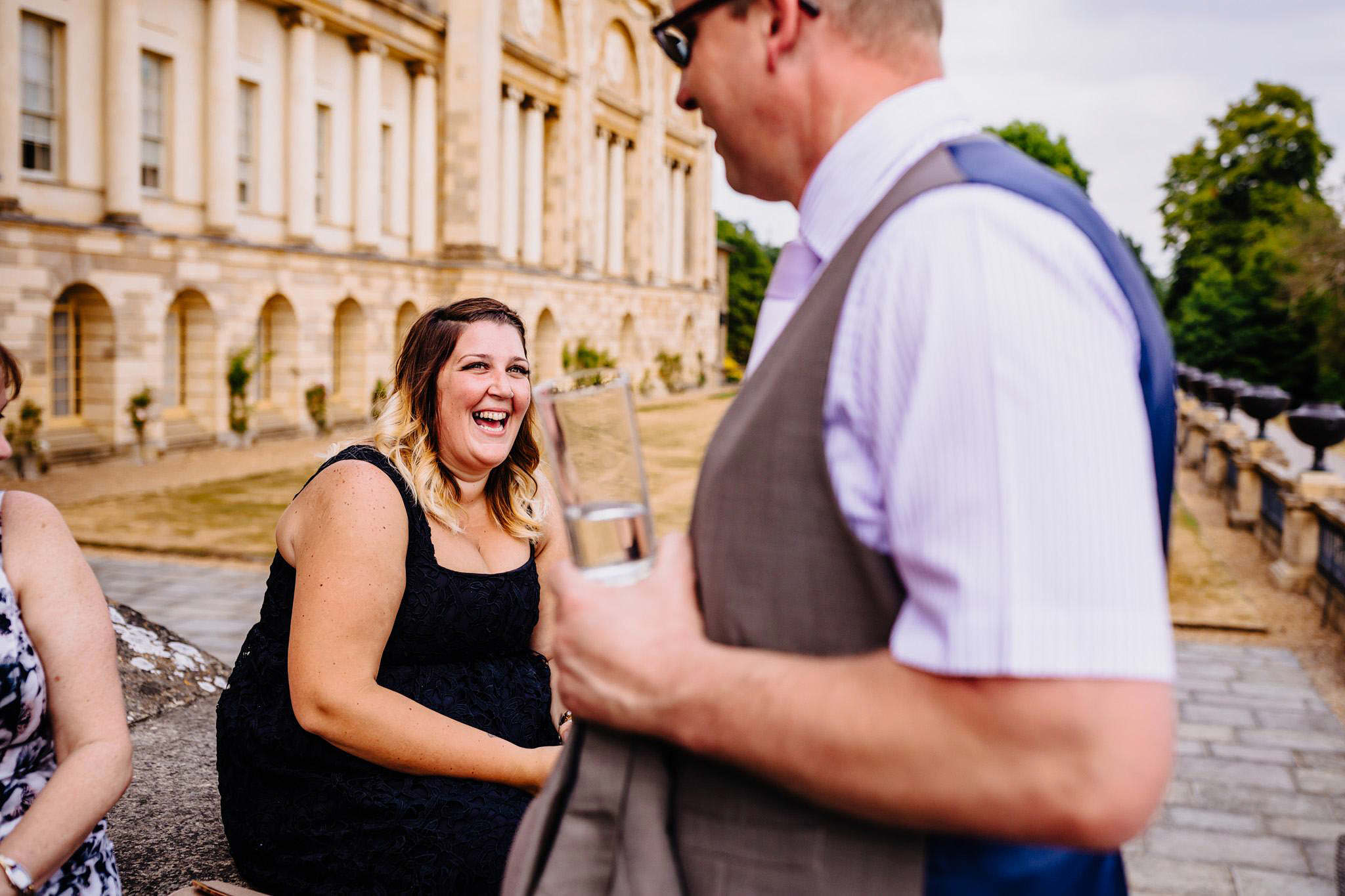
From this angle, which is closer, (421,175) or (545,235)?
(421,175)

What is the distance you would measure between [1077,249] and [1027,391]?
15 cm

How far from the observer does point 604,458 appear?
4.02 feet

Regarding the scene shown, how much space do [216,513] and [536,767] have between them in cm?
1244

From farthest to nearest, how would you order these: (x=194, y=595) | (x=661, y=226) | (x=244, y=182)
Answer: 1. (x=661, y=226)
2. (x=244, y=182)
3. (x=194, y=595)

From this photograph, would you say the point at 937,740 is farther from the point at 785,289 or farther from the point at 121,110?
the point at 121,110

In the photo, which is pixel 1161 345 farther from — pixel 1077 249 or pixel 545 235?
pixel 545 235

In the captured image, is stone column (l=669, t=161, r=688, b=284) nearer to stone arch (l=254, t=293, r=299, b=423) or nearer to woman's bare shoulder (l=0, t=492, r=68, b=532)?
stone arch (l=254, t=293, r=299, b=423)

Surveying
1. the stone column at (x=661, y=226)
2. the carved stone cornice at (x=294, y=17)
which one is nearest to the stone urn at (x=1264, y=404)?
the carved stone cornice at (x=294, y=17)

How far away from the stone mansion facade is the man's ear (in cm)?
1863

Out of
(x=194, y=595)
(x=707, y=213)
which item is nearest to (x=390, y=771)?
(x=194, y=595)

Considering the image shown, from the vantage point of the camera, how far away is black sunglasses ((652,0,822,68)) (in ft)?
3.72

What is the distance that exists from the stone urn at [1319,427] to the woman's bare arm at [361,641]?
10.8m

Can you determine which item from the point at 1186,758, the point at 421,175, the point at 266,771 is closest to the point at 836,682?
the point at 266,771

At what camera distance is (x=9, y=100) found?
1672 cm
